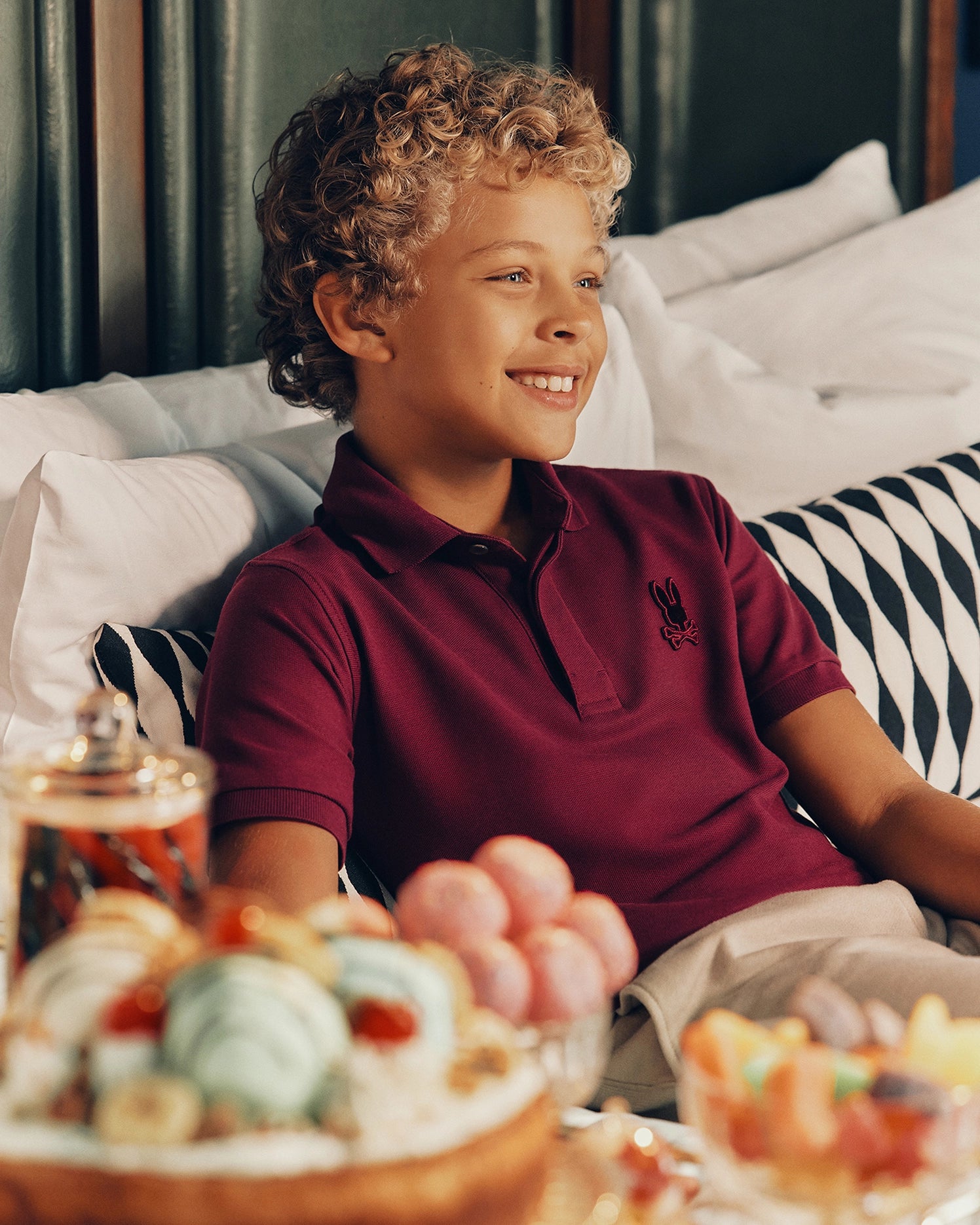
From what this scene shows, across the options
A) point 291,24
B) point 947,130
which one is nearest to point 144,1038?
point 291,24

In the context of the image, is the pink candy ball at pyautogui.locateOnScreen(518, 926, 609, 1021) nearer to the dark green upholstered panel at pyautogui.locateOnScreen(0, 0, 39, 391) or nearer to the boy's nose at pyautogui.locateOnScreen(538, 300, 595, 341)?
the boy's nose at pyautogui.locateOnScreen(538, 300, 595, 341)

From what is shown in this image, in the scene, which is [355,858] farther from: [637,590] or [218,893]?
[218,893]

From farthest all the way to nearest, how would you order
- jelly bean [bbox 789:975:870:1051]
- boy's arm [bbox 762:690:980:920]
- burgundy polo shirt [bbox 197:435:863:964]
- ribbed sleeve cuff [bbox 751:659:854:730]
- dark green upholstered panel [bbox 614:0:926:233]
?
1. dark green upholstered panel [bbox 614:0:926:233]
2. ribbed sleeve cuff [bbox 751:659:854:730]
3. boy's arm [bbox 762:690:980:920]
4. burgundy polo shirt [bbox 197:435:863:964]
5. jelly bean [bbox 789:975:870:1051]

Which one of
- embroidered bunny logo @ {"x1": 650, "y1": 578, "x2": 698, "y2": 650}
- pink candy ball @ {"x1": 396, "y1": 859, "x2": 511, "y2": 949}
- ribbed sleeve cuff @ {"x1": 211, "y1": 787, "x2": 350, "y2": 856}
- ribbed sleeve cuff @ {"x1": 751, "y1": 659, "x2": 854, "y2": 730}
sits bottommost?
ribbed sleeve cuff @ {"x1": 751, "y1": 659, "x2": 854, "y2": 730}

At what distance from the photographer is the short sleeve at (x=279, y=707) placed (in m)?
0.99

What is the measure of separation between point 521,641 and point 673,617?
155 mm

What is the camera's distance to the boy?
1036 mm

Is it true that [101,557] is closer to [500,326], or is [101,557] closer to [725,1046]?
[500,326]

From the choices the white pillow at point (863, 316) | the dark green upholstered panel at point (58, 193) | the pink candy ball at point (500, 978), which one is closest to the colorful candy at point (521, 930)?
the pink candy ball at point (500, 978)

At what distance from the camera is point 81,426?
4.28 ft

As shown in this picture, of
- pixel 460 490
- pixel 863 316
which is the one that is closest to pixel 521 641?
pixel 460 490

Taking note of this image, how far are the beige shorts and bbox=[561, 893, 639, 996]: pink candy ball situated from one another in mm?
446

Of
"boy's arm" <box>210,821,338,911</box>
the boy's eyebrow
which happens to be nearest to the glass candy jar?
"boy's arm" <box>210,821,338,911</box>

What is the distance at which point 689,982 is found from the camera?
1033 millimetres
